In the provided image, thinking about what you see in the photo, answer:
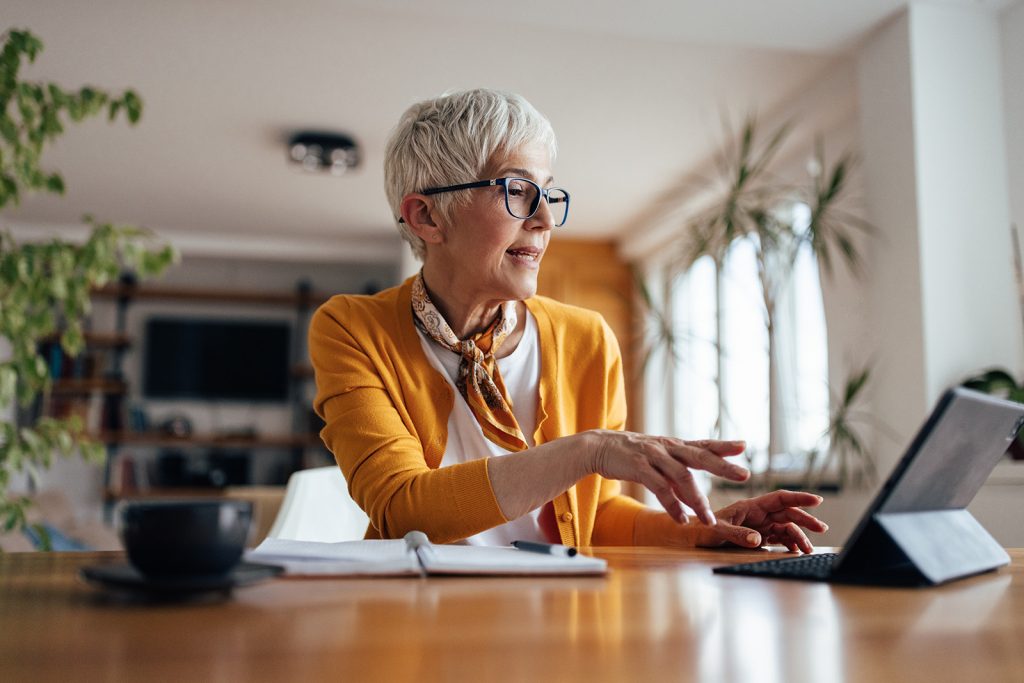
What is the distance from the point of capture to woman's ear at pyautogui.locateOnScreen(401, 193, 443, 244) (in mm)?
1516

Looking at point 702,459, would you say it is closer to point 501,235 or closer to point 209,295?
point 501,235

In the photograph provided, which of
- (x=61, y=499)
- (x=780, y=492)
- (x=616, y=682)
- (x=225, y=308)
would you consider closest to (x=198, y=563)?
(x=616, y=682)

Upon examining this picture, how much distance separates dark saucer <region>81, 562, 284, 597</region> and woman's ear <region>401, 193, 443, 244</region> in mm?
908

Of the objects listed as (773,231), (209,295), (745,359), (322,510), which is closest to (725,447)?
(322,510)

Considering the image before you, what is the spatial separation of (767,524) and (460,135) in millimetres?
727

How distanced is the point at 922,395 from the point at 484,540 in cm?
241

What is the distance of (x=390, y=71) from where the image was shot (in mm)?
4148

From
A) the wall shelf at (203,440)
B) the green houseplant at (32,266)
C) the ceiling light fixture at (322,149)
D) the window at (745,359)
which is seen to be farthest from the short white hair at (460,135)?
the wall shelf at (203,440)

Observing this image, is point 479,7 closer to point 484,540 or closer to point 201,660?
point 484,540

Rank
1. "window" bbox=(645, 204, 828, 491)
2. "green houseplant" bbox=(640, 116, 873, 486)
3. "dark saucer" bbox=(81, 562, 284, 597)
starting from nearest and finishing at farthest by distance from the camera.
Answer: "dark saucer" bbox=(81, 562, 284, 597)
"green houseplant" bbox=(640, 116, 873, 486)
"window" bbox=(645, 204, 828, 491)

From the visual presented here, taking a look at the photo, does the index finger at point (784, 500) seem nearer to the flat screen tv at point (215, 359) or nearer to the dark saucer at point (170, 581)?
the dark saucer at point (170, 581)

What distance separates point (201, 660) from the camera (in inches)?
18.6

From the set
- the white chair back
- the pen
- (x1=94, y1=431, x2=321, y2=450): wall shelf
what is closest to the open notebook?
the pen

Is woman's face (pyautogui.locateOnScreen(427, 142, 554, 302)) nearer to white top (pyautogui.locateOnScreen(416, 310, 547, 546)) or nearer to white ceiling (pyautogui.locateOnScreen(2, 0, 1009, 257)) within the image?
white top (pyautogui.locateOnScreen(416, 310, 547, 546))
